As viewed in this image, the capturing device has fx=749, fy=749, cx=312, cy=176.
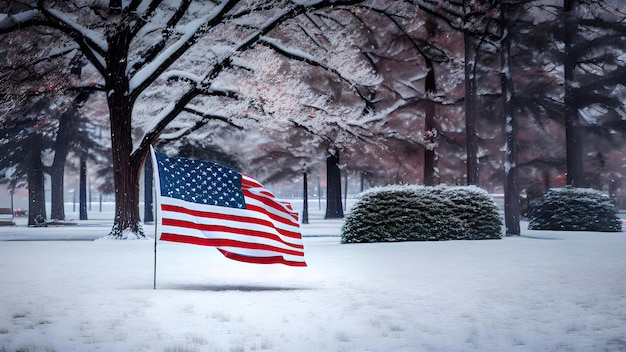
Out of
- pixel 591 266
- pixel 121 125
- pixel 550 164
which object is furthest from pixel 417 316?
pixel 550 164

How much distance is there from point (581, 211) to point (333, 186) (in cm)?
1791

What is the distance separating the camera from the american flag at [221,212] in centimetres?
1073

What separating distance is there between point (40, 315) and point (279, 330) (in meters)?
3.00

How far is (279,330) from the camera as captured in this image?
773 centimetres

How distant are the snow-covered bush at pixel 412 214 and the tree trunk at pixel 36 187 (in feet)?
86.8

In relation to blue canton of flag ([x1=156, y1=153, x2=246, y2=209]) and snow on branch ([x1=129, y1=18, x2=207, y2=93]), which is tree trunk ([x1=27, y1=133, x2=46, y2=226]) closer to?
snow on branch ([x1=129, y1=18, x2=207, y2=93])

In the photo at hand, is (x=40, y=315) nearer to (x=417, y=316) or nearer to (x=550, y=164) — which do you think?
(x=417, y=316)

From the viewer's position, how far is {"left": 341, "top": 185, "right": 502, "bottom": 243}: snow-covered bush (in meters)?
22.5

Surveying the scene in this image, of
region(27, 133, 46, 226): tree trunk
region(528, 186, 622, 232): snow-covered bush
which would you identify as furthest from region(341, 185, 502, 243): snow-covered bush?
region(27, 133, 46, 226): tree trunk

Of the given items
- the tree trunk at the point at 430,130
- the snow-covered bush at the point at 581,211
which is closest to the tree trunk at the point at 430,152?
the tree trunk at the point at 430,130

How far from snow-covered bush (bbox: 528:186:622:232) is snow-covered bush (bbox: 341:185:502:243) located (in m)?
7.75

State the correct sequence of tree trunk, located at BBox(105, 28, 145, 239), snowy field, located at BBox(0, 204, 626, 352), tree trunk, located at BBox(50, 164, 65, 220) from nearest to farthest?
snowy field, located at BBox(0, 204, 626, 352)
tree trunk, located at BBox(105, 28, 145, 239)
tree trunk, located at BBox(50, 164, 65, 220)

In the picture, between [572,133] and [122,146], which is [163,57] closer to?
[122,146]

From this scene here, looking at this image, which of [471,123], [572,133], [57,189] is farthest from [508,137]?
[57,189]
